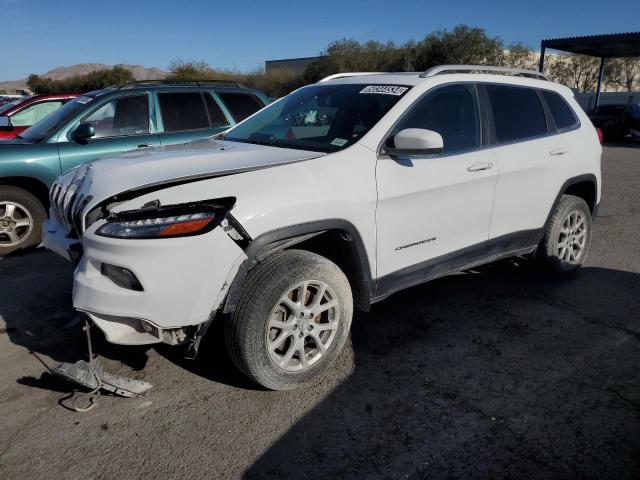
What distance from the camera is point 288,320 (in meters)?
3.07

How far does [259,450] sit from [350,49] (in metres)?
44.1

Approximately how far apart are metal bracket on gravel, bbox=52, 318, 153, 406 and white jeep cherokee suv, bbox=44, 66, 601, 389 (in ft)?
1.18

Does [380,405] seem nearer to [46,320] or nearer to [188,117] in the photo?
[46,320]

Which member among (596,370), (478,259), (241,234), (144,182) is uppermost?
(144,182)

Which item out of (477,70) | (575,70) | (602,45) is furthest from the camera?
(575,70)

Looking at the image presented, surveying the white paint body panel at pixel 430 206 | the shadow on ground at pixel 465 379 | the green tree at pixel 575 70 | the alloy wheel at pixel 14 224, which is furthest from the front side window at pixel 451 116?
the green tree at pixel 575 70

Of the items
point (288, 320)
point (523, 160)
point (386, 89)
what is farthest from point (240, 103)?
point (288, 320)

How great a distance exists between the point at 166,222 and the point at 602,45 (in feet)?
88.0

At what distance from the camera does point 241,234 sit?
2764 millimetres

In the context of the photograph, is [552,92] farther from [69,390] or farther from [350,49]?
[350,49]

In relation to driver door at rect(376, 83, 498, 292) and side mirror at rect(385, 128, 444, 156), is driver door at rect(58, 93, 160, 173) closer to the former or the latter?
driver door at rect(376, 83, 498, 292)

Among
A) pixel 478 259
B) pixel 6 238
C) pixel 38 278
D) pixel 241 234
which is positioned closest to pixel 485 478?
pixel 241 234

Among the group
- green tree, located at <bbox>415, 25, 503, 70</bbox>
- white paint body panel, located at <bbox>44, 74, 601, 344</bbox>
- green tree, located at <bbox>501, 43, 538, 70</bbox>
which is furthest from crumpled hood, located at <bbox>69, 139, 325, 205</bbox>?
green tree, located at <bbox>501, 43, 538, 70</bbox>

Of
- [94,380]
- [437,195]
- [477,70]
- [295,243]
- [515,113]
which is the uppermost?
[477,70]
